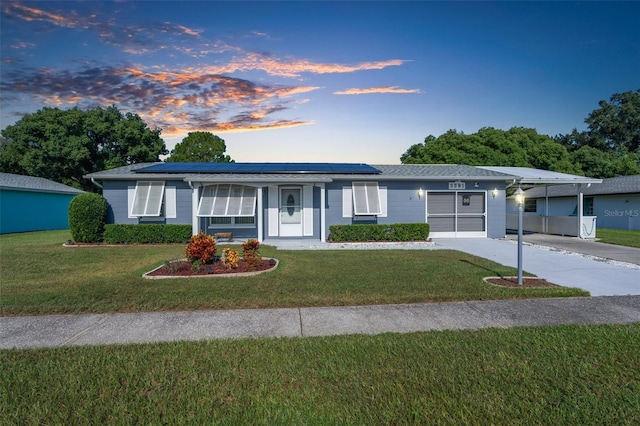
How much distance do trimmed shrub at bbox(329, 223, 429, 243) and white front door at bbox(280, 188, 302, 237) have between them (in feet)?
5.70

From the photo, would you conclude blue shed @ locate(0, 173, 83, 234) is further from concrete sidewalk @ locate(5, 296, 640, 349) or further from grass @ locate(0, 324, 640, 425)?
grass @ locate(0, 324, 640, 425)

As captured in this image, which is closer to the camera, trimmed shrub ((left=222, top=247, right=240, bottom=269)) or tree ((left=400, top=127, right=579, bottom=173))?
trimmed shrub ((left=222, top=247, right=240, bottom=269))

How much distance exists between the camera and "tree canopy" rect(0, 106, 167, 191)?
92.1 feet

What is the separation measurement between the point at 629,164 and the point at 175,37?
36368 mm

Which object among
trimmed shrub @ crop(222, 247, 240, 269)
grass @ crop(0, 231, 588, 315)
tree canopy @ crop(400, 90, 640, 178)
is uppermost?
tree canopy @ crop(400, 90, 640, 178)

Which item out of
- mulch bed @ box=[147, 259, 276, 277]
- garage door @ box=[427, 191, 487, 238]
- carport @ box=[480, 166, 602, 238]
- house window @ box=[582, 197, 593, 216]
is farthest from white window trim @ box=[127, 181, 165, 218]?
house window @ box=[582, 197, 593, 216]

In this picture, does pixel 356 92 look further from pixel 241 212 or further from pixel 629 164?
pixel 629 164

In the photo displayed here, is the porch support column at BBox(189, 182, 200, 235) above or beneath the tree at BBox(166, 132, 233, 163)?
beneath

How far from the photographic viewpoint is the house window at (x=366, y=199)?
1385 cm

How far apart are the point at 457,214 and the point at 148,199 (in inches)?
537

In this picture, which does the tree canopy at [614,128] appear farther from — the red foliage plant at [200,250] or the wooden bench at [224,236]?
the red foliage plant at [200,250]

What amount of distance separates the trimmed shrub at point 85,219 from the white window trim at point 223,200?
3979mm

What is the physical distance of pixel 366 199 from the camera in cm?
1403

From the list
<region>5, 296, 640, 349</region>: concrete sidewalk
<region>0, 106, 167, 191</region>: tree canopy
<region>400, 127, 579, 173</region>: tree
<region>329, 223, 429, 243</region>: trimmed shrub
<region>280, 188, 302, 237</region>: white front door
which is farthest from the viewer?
<region>400, 127, 579, 173</region>: tree
